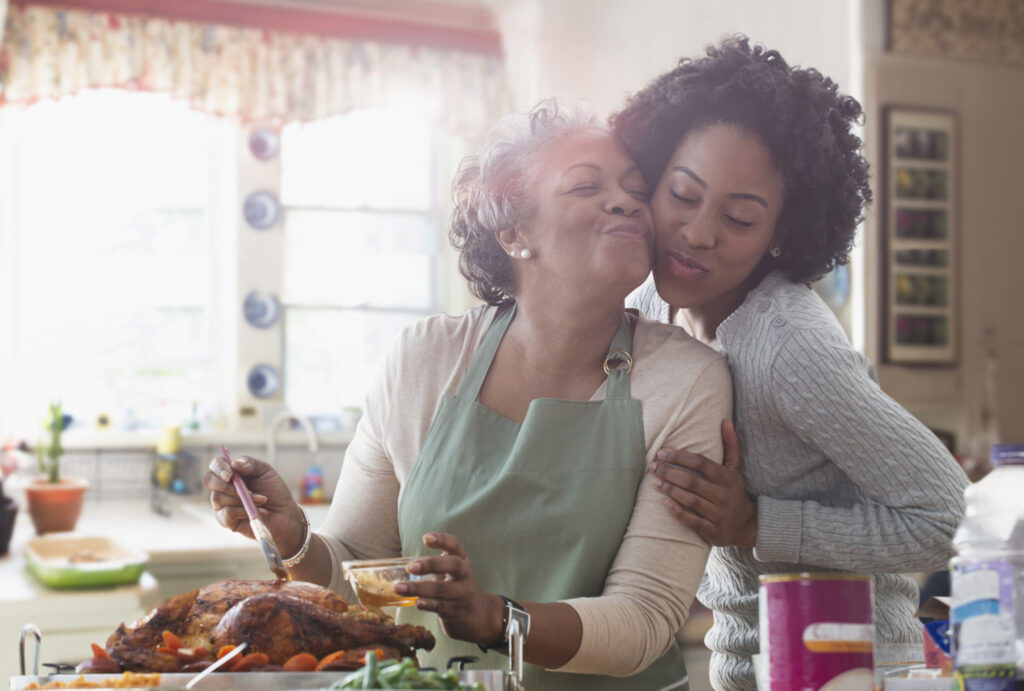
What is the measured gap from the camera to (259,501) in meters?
1.36

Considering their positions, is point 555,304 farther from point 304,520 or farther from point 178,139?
point 178,139

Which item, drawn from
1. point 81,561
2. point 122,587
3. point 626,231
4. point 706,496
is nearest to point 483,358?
point 626,231

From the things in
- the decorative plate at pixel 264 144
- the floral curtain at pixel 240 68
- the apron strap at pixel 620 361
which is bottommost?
the apron strap at pixel 620 361

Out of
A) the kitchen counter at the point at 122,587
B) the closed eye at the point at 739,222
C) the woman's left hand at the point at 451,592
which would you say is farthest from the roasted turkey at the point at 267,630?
the kitchen counter at the point at 122,587

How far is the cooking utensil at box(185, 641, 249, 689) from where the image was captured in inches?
39.7

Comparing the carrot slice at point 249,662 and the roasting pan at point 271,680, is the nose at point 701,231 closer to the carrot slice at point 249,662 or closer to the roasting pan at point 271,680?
the roasting pan at point 271,680

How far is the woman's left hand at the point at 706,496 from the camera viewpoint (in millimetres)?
1312

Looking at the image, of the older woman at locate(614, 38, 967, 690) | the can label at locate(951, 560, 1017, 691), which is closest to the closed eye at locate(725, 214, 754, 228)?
the older woman at locate(614, 38, 967, 690)

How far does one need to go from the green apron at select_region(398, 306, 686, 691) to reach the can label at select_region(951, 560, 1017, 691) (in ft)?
1.80

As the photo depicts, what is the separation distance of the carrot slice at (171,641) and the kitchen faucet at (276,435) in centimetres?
328

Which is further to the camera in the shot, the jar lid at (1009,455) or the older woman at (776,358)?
the older woman at (776,358)

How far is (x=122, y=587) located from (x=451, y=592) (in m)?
2.21

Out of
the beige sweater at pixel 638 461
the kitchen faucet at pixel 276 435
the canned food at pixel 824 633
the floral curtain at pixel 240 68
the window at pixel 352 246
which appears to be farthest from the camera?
the window at pixel 352 246

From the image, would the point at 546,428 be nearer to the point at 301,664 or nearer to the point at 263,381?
the point at 301,664
